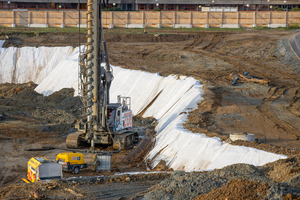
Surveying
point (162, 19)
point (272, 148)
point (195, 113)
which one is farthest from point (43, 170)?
point (162, 19)

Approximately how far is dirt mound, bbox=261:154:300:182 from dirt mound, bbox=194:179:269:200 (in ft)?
8.28

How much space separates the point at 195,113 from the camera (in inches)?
921

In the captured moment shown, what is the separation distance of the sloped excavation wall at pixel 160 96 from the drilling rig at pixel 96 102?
2.72 metres

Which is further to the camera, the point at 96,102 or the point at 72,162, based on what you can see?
the point at 96,102

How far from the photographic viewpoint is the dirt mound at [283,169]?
12.3 meters

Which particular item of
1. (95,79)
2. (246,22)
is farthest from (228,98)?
(246,22)

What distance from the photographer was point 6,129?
26719 mm

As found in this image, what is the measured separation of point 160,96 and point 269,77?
35.2 feet

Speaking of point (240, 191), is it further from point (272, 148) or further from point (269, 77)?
point (269, 77)

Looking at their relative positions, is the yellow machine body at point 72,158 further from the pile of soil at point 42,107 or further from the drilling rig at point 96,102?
the pile of soil at point 42,107

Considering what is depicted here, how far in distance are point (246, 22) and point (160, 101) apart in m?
35.7

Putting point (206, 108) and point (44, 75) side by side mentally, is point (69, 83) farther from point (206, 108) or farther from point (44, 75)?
point (206, 108)

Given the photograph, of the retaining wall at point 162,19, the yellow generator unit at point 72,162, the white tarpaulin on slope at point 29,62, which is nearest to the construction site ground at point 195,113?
the yellow generator unit at point 72,162

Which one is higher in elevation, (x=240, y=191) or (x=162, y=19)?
(x=162, y=19)
